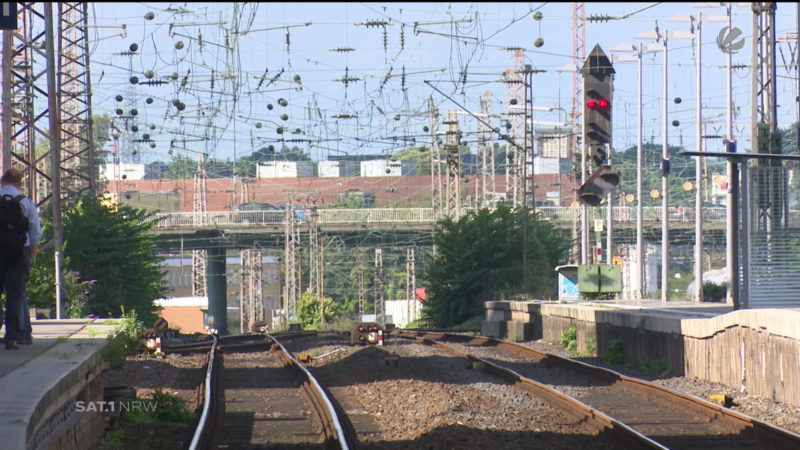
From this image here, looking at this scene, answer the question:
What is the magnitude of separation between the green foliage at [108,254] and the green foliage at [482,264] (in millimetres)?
17468

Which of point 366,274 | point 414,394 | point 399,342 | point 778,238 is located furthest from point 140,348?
point 366,274

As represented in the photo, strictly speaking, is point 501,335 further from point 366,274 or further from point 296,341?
point 366,274

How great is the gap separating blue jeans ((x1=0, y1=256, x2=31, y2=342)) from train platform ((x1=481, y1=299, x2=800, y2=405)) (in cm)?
939

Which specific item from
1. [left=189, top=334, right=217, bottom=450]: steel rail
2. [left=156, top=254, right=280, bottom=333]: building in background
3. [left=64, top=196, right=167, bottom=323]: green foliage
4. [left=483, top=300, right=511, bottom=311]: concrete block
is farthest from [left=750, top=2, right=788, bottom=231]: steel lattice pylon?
[left=156, top=254, right=280, bottom=333]: building in background

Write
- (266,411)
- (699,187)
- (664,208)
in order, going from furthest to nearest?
1. (664,208)
2. (699,187)
3. (266,411)

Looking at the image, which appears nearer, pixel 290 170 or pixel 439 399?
pixel 439 399

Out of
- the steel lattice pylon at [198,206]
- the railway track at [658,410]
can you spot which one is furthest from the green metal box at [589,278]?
the steel lattice pylon at [198,206]

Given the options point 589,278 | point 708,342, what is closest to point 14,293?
point 708,342

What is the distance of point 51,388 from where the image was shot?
28.2 feet

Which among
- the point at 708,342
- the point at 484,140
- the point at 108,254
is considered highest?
the point at 484,140

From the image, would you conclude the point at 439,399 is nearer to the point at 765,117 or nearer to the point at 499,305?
the point at 765,117

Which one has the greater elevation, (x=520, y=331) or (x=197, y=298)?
(x=520, y=331)

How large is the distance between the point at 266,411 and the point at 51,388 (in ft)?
22.9

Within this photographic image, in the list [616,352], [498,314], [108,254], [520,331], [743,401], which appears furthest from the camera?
[498,314]
